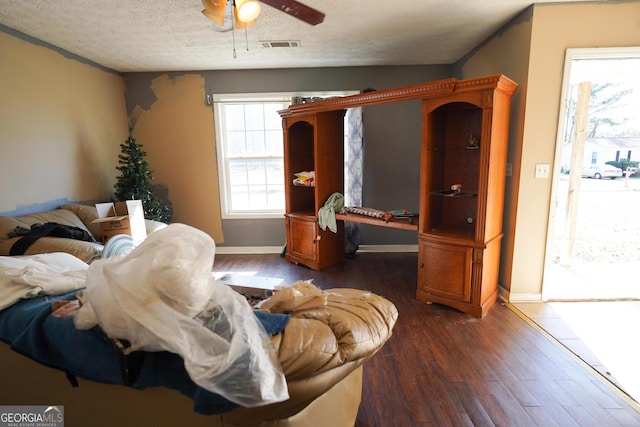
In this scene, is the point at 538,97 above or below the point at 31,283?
above

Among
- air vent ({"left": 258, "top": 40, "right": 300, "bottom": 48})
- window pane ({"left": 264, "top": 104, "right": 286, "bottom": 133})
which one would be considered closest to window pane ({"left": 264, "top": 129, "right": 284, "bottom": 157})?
window pane ({"left": 264, "top": 104, "right": 286, "bottom": 133})

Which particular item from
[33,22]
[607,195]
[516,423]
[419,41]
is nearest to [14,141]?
[33,22]

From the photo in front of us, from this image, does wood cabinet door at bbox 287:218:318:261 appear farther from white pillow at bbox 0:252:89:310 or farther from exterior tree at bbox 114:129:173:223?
white pillow at bbox 0:252:89:310

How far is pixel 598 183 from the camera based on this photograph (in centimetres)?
426

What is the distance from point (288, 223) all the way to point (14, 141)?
8.89 feet

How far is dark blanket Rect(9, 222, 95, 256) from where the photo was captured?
2406mm

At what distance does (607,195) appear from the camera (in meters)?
4.41

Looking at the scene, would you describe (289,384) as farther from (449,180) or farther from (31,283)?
(449,180)

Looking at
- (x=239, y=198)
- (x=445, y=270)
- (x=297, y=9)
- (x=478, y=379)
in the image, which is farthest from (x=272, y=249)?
(x=297, y=9)

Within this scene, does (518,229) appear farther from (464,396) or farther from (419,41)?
(419,41)

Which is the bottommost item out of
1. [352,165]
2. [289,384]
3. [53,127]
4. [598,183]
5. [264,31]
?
[289,384]

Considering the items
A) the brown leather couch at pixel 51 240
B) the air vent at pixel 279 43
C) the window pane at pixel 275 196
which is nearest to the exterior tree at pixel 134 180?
the brown leather couch at pixel 51 240

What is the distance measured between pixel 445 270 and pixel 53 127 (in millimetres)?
4019

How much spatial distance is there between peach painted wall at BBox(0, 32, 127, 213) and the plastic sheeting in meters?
2.79
